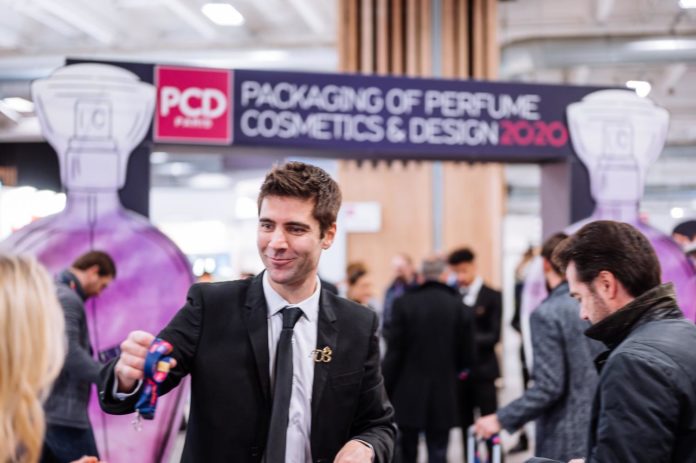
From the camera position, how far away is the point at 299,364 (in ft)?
6.05

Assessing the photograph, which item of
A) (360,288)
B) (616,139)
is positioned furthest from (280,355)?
(360,288)

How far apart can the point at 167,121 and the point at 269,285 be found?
222 cm

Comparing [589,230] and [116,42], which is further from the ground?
[116,42]

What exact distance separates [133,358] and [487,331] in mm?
4276

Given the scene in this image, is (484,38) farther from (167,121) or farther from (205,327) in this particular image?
(205,327)

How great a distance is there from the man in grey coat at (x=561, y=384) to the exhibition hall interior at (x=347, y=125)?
147 centimetres

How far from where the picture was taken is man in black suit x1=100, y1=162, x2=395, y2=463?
1.79 m

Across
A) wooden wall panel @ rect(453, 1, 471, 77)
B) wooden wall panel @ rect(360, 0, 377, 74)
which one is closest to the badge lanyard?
wooden wall panel @ rect(360, 0, 377, 74)

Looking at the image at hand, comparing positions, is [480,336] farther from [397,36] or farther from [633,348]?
[633,348]

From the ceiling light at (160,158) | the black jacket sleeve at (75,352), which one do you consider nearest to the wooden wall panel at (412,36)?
the black jacket sleeve at (75,352)

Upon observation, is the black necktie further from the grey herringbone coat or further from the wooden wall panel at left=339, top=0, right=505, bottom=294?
the wooden wall panel at left=339, top=0, right=505, bottom=294

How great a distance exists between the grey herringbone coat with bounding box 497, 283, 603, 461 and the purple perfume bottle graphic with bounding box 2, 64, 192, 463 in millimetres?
1713

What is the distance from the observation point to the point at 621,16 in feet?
32.4

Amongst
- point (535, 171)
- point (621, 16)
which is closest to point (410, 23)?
point (621, 16)
